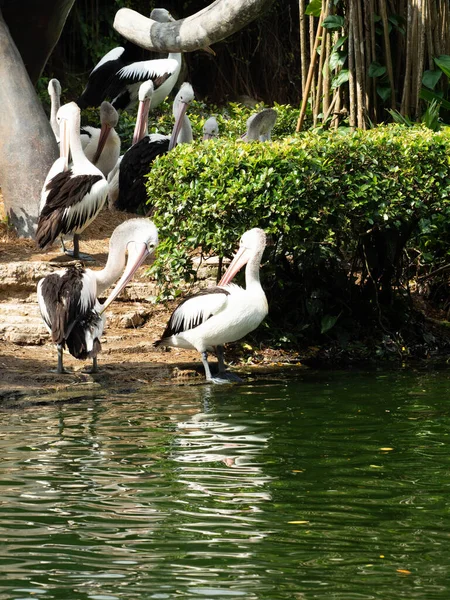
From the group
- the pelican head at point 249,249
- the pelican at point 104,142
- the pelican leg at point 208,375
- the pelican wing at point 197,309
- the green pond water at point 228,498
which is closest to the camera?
the green pond water at point 228,498

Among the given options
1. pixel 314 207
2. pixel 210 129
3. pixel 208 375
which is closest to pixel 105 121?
pixel 210 129

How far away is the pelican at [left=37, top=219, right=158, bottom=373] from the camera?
26.0ft

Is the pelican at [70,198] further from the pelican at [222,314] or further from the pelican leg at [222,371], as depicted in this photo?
the pelican leg at [222,371]

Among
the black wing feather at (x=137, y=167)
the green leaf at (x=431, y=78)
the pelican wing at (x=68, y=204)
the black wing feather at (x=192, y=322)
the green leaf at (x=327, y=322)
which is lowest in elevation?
the green leaf at (x=327, y=322)

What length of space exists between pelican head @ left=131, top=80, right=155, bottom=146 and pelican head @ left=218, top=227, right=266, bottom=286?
4541mm

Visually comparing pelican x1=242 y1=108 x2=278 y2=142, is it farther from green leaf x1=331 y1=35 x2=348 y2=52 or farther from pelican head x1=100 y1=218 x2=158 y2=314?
pelican head x1=100 y1=218 x2=158 y2=314

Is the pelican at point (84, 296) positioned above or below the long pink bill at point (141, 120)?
below

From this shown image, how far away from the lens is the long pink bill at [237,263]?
8.50 m

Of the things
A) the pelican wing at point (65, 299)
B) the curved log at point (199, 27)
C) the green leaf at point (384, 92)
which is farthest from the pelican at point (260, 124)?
the pelican wing at point (65, 299)

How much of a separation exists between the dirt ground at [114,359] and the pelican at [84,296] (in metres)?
0.26

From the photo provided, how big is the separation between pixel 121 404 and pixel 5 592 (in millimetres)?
3620

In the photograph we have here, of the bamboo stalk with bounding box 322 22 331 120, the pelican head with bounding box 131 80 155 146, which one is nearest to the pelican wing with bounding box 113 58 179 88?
the pelican head with bounding box 131 80 155 146

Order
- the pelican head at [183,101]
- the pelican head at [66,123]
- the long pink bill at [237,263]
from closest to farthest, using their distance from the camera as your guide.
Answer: the long pink bill at [237,263] → the pelican head at [66,123] → the pelican head at [183,101]

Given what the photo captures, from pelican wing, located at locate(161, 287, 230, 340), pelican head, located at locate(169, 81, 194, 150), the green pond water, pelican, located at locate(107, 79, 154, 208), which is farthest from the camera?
pelican, located at locate(107, 79, 154, 208)
